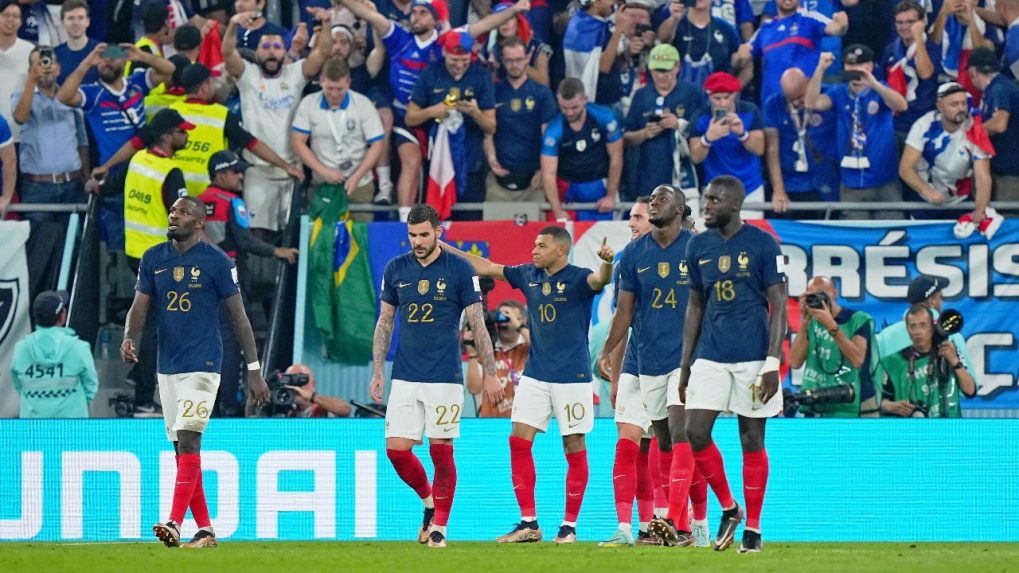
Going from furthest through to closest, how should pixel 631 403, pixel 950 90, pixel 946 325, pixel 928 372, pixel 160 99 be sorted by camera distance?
pixel 160 99 → pixel 950 90 → pixel 928 372 → pixel 946 325 → pixel 631 403

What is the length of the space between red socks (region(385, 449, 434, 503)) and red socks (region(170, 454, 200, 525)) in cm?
137

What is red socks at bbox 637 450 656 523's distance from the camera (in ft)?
40.3

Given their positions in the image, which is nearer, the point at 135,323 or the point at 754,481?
the point at 754,481

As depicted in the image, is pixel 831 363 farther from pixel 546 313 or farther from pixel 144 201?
pixel 144 201

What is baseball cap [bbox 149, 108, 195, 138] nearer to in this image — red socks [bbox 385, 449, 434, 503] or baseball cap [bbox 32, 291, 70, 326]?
baseball cap [bbox 32, 291, 70, 326]

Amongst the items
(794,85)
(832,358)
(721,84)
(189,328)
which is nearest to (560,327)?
(189,328)

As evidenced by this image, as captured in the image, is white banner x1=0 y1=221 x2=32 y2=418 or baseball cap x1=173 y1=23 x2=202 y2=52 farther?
baseball cap x1=173 y1=23 x2=202 y2=52

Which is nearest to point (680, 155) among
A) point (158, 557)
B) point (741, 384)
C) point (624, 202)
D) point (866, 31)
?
point (624, 202)

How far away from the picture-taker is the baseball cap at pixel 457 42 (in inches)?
683

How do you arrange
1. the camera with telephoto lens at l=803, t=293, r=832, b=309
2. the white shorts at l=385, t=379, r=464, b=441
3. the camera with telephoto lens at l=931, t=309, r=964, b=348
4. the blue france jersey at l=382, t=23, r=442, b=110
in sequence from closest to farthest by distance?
1. the white shorts at l=385, t=379, r=464, b=441
2. the camera with telephoto lens at l=931, t=309, r=964, b=348
3. the camera with telephoto lens at l=803, t=293, r=832, b=309
4. the blue france jersey at l=382, t=23, r=442, b=110

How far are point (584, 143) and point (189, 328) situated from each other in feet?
21.3

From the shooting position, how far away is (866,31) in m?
19.1

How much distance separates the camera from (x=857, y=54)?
17406 millimetres

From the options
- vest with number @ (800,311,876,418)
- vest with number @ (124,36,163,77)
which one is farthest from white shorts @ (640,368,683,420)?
vest with number @ (124,36,163,77)
